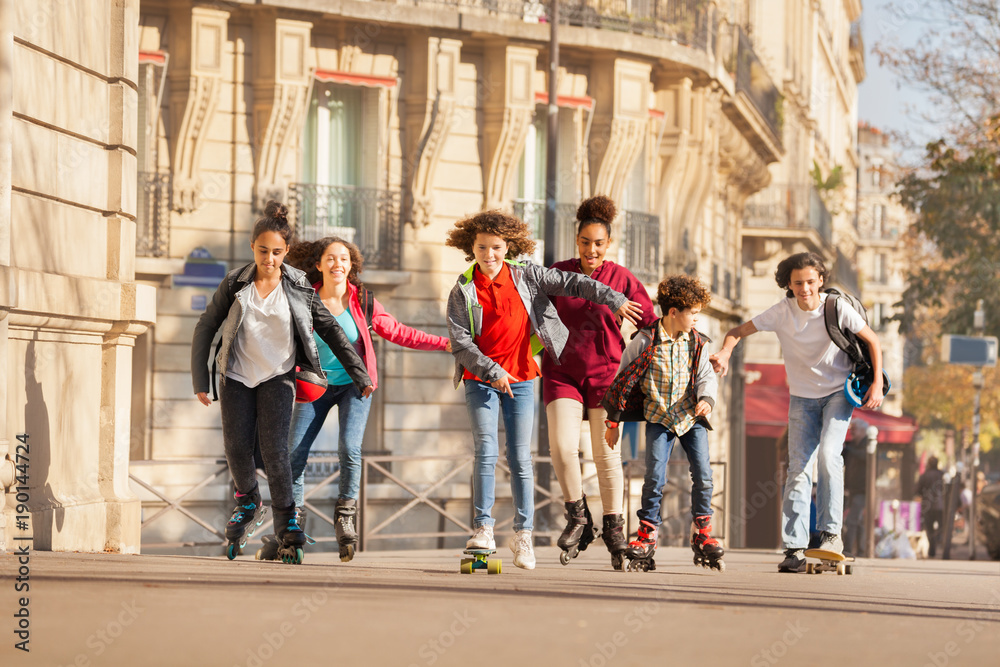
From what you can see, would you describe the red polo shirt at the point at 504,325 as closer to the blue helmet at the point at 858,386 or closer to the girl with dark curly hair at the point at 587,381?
the girl with dark curly hair at the point at 587,381

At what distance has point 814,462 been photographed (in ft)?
27.1

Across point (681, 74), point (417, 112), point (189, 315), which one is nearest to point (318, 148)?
point (417, 112)

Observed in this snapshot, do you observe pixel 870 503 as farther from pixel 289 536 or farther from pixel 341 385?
pixel 289 536

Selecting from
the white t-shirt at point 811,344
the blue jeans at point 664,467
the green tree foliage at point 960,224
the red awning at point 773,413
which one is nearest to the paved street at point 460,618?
the blue jeans at point 664,467

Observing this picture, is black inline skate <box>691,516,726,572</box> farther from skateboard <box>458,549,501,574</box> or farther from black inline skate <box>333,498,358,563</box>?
black inline skate <box>333,498,358,563</box>

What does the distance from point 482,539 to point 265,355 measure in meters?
A: 1.43

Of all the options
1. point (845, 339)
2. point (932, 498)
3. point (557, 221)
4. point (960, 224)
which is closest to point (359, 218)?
point (557, 221)

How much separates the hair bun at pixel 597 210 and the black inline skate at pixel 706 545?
176 cm

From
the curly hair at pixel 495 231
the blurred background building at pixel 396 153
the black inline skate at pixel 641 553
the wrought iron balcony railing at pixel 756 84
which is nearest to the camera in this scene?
the curly hair at pixel 495 231

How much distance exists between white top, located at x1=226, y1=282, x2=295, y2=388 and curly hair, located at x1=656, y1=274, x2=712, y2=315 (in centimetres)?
208

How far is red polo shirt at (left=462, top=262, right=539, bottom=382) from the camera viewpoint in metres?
7.38

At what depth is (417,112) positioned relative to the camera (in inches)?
797

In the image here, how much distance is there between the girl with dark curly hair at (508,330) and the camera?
23.9 ft

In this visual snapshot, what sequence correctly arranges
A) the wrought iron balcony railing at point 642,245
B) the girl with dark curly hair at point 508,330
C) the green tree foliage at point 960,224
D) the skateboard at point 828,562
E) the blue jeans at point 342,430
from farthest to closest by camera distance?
the green tree foliage at point 960,224, the wrought iron balcony railing at point 642,245, the skateboard at point 828,562, the blue jeans at point 342,430, the girl with dark curly hair at point 508,330
